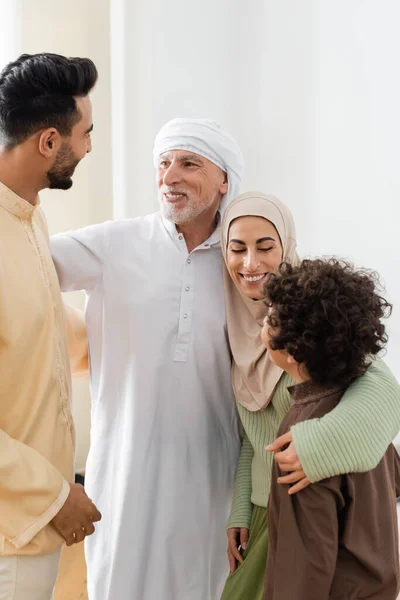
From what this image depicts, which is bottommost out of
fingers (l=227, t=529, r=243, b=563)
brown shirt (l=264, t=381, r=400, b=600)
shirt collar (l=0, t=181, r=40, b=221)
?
fingers (l=227, t=529, r=243, b=563)

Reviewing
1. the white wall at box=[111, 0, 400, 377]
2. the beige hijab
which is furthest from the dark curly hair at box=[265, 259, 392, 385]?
the white wall at box=[111, 0, 400, 377]

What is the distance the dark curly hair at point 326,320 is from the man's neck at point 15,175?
605 mm

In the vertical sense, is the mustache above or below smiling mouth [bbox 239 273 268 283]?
above

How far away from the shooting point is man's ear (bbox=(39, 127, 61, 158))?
5.71ft

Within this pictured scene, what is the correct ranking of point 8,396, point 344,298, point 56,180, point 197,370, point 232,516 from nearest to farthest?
point 344,298, point 8,396, point 56,180, point 232,516, point 197,370

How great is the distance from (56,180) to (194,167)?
0.64 metres

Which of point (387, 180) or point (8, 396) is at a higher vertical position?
point (387, 180)

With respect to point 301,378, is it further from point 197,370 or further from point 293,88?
point 293,88

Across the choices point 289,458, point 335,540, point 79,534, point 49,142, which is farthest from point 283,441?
point 49,142

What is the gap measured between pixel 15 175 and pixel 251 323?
2.54 feet

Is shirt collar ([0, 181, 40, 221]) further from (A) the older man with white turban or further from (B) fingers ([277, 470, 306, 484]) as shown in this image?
(B) fingers ([277, 470, 306, 484])

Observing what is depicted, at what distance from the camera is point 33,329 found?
66.5 inches

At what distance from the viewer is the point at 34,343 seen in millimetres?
1703

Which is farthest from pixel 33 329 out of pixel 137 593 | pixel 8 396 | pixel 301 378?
pixel 137 593
